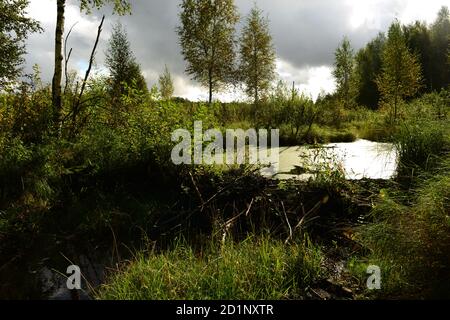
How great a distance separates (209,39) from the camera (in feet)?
54.9

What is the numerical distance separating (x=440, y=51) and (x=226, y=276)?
111 feet

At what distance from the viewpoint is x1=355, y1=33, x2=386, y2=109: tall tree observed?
104ft

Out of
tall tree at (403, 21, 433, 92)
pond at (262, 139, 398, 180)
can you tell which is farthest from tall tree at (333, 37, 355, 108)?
pond at (262, 139, 398, 180)

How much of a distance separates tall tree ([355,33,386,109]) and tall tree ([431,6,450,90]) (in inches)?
161

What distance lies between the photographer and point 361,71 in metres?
33.3

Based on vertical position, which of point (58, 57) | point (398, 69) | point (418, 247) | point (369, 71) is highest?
point (369, 71)

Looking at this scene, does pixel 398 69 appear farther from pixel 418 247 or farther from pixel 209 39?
pixel 418 247

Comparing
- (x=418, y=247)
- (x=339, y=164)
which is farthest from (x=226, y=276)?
(x=339, y=164)

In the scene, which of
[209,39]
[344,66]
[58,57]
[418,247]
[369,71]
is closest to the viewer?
[418,247]

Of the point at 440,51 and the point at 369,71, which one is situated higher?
the point at 440,51

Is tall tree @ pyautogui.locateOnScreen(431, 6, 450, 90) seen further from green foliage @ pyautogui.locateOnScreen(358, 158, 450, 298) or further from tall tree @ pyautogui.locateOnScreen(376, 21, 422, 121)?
green foliage @ pyautogui.locateOnScreen(358, 158, 450, 298)

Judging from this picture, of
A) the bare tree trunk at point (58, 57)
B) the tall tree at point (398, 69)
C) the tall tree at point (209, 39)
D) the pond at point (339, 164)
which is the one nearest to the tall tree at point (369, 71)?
the tall tree at point (398, 69)

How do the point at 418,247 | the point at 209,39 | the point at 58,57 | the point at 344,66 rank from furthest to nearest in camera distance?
the point at 344,66 → the point at 209,39 → the point at 58,57 → the point at 418,247
